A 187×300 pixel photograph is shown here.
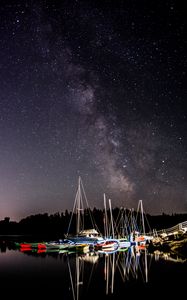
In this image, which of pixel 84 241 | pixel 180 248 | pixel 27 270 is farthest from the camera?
pixel 84 241

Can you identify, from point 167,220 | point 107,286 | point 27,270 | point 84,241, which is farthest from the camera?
point 167,220

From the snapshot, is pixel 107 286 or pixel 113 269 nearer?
pixel 107 286

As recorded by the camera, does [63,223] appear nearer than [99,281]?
No

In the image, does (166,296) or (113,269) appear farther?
(113,269)

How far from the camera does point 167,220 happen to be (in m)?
135

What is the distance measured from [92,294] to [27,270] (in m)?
13.8

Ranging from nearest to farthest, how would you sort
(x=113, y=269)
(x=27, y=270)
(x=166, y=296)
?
(x=166, y=296), (x=113, y=269), (x=27, y=270)

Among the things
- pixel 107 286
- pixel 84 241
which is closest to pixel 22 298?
pixel 107 286

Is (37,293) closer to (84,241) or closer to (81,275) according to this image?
(81,275)

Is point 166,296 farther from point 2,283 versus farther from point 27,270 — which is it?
point 27,270

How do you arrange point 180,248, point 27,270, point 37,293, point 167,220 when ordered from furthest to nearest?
point 167,220
point 180,248
point 27,270
point 37,293

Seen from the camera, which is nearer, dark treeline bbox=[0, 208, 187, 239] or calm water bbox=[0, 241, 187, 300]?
calm water bbox=[0, 241, 187, 300]

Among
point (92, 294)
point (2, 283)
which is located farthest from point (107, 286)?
point (2, 283)

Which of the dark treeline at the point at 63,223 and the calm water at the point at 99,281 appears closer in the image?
the calm water at the point at 99,281
